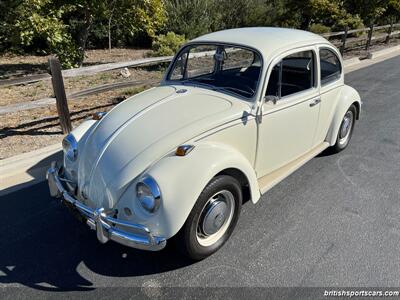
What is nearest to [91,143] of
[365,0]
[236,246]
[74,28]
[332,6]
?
[236,246]

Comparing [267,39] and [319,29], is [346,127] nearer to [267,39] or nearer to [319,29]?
[267,39]

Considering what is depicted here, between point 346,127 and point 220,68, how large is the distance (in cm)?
218

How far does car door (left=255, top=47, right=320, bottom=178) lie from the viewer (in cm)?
345

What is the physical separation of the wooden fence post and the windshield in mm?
1891

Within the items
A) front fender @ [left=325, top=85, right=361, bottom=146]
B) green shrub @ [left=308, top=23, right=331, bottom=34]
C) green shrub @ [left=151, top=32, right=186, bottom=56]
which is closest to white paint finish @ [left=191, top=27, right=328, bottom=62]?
front fender @ [left=325, top=85, right=361, bottom=146]

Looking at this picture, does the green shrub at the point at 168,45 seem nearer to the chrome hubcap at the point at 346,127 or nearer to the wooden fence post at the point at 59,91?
the wooden fence post at the point at 59,91

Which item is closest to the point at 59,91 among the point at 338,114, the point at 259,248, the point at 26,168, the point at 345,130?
the point at 26,168

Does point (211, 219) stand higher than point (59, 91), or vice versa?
point (59, 91)

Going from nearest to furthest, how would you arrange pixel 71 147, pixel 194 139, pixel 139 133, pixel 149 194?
pixel 149 194 < pixel 194 139 < pixel 139 133 < pixel 71 147

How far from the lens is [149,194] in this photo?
2.56 meters

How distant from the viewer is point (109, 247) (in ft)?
10.3

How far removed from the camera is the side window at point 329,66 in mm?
4180

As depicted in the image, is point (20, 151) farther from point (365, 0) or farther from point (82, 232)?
point (365, 0)

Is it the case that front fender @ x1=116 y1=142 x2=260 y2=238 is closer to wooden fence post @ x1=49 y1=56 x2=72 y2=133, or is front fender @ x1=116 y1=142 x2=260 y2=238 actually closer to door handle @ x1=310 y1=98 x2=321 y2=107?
door handle @ x1=310 y1=98 x2=321 y2=107
